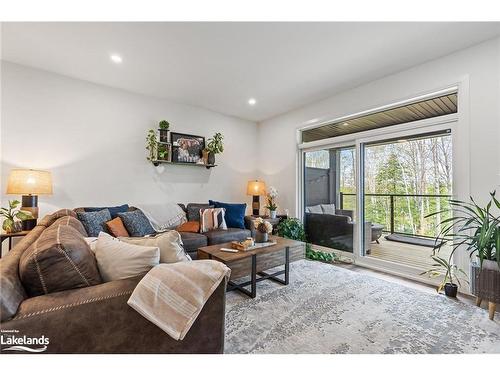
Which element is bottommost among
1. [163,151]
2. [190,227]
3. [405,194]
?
[190,227]

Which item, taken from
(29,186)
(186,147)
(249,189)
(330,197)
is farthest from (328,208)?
(29,186)

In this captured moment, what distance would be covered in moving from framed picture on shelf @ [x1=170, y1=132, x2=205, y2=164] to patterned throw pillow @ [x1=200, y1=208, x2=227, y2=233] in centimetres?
103

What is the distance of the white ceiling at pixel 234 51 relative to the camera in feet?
7.26

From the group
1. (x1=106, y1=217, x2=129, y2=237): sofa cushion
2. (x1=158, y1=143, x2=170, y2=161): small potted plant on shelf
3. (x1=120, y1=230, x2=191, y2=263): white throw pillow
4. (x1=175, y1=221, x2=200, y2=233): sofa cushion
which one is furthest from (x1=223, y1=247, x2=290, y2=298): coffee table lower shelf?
(x1=158, y1=143, x2=170, y2=161): small potted plant on shelf

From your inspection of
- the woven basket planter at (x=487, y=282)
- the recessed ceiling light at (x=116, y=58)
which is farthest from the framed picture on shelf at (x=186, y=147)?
the woven basket planter at (x=487, y=282)

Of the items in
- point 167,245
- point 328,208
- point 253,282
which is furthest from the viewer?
point 328,208

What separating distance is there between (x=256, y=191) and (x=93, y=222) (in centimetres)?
280

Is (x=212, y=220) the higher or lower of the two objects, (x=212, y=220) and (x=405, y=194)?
the lower

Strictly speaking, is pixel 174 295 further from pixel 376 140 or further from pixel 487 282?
pixel 376 140

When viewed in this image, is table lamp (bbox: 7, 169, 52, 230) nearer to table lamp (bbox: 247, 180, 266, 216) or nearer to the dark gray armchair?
table lamp (bbox: 247, 180, 266, 216)

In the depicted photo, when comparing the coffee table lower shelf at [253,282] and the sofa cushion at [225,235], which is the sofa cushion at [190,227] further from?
the coffee table lower shelf at [253,282]

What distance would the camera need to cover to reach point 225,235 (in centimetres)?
346

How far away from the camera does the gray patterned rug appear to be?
1.65 m
